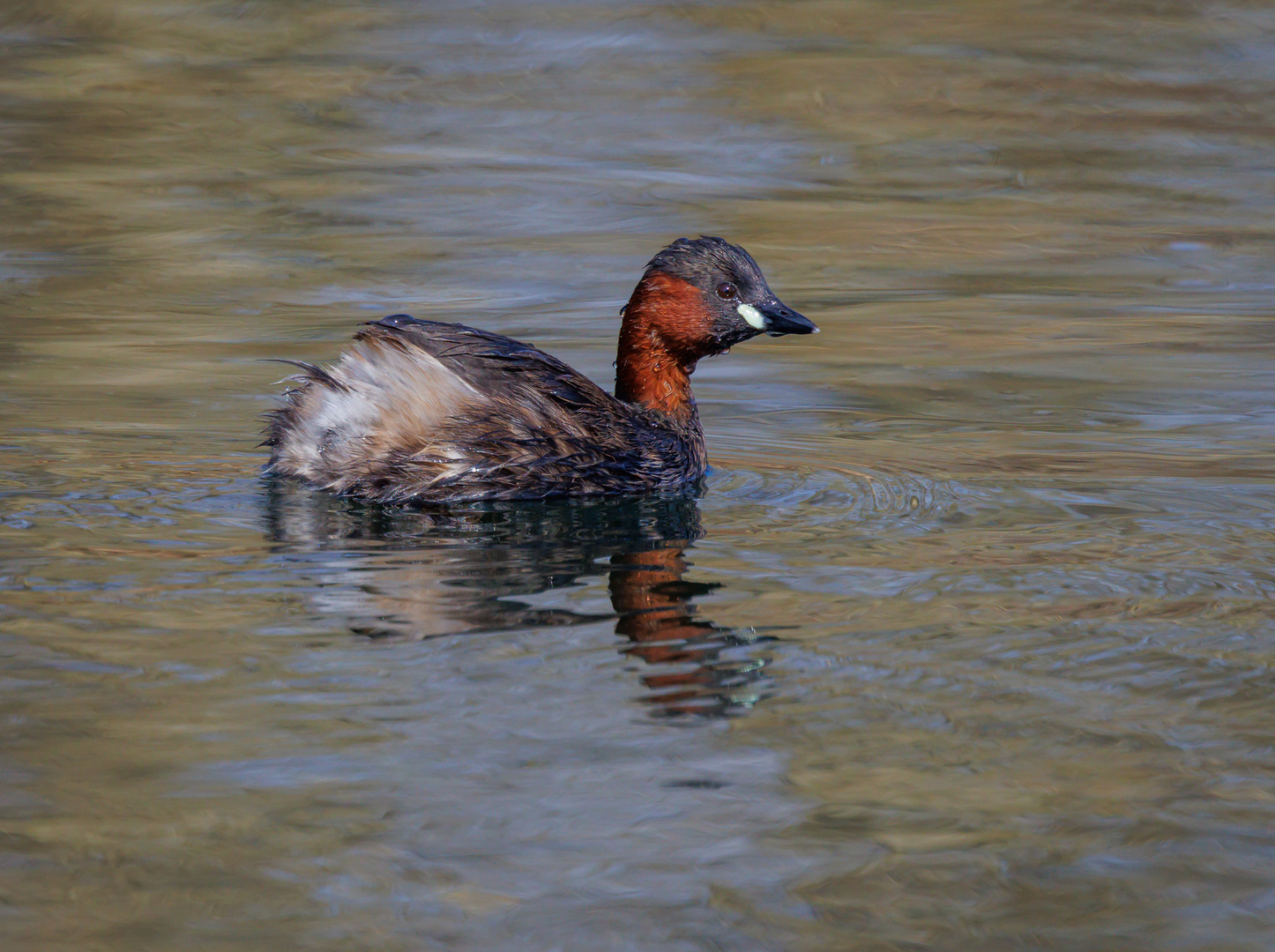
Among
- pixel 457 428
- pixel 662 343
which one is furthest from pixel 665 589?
pixel 662 343

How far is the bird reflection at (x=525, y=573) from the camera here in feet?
15.0

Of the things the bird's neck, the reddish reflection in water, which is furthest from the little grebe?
the reddish reflection in water

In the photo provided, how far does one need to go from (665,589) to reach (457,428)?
1.19 meters

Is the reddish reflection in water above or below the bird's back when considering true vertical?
below

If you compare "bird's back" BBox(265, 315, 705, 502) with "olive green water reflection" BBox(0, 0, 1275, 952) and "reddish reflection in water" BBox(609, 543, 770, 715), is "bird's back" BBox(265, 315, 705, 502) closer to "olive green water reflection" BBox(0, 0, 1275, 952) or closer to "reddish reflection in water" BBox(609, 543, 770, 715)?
"olive green water reflection" BBox(0, 0, 1275, 952)

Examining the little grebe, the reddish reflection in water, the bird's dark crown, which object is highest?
the bird's dark crown

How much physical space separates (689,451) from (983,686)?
232cm

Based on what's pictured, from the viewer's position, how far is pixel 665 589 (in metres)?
5.22

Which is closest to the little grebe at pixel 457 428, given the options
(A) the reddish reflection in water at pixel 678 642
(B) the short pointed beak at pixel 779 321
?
(B) the short pointed beak at pixel 779 321

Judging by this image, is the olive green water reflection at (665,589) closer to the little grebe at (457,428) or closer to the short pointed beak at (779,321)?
the little grebe at (457,428)

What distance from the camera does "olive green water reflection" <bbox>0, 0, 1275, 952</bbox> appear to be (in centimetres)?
359

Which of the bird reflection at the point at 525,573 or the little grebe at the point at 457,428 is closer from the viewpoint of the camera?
the bird reflection at the point at 525,573

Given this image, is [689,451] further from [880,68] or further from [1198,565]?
[880,68]

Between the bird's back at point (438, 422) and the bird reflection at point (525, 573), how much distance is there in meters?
0.09
